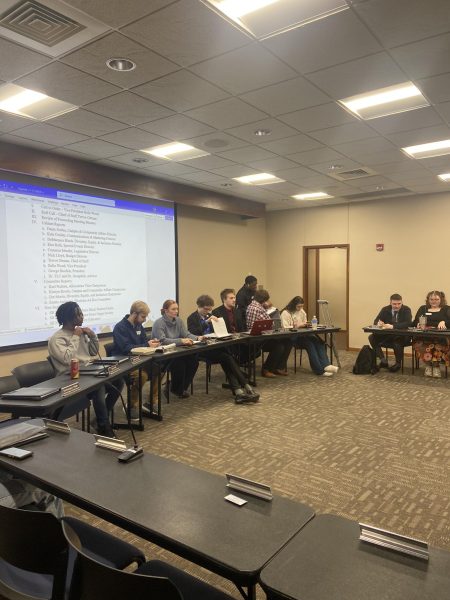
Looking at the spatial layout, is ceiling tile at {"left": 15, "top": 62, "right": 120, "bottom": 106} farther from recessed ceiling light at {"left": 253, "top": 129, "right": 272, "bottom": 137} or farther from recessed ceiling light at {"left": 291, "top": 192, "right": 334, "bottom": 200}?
recessed ceiling light at {"left": 291, "top": 192, "right": 334, "bottom": 200}

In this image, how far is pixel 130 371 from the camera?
12.4 ft

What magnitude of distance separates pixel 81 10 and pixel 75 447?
2207mm

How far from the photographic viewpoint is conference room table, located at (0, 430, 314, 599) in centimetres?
118

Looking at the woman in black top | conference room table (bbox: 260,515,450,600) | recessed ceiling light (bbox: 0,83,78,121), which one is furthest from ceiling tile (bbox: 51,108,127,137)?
the woman in black top

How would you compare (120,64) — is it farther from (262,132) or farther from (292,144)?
(292,144)

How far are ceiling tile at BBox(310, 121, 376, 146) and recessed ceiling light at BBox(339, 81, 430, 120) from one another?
24 cm

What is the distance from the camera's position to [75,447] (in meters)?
1.93

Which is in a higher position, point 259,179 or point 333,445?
point 259,179

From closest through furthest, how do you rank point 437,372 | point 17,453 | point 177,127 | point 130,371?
point 17,453 → point 130,371 → point 177,127 → point 437,372

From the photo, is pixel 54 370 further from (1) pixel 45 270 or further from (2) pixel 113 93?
(2) pixel 113 93

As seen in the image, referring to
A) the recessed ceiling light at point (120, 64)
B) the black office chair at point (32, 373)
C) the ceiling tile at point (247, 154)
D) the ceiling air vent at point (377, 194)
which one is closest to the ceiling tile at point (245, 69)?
the recessed ceiling light at point (120, 64)

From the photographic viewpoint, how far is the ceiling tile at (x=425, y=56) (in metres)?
2.70

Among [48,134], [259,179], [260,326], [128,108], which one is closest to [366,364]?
[260,326]

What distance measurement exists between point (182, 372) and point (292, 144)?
2843 mm
